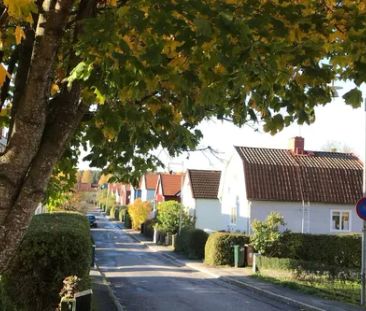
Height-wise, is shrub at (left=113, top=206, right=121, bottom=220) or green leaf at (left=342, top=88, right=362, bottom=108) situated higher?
green leaf at (left=342, top=88, right=362, bottom=108)

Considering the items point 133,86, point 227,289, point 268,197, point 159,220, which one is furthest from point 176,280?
point 159,220

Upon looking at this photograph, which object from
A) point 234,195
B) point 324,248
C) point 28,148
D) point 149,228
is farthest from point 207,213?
point 28,148

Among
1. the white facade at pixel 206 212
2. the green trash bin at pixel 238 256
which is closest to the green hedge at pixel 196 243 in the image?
the green trash bin at pixel 238 256

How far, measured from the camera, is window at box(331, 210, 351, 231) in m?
34.5

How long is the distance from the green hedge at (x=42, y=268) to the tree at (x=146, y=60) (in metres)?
5.75

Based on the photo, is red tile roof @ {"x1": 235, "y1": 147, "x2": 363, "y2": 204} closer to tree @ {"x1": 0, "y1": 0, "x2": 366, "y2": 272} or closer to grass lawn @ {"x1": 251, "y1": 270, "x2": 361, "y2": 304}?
grass lawn @ {"x1": 251, "y1": 270, "x2": 361, "y2": 304}

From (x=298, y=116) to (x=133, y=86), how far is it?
1.70m

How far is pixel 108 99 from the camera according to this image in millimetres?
4461

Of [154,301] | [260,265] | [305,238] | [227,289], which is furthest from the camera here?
[305,238]

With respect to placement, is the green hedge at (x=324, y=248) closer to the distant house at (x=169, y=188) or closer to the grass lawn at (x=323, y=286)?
the grass lawn at (x=323, y=286)

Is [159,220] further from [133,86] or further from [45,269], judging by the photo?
[133,86]

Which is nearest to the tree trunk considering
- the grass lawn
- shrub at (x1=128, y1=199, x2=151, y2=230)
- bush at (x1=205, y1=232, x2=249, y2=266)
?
the grass lawn

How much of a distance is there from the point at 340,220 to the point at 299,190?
3329mm

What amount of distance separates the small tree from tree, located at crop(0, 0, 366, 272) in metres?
21.1
